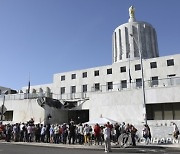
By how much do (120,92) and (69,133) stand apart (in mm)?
11964

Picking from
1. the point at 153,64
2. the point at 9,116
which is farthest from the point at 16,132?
the point at 153,64

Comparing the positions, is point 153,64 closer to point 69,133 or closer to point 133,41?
point 133,41

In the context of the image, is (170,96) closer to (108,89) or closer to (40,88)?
(108,89)

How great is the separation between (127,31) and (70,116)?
20.9 metres

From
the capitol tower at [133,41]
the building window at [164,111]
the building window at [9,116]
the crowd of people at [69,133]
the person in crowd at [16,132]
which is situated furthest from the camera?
the capitol tower at [133,41]

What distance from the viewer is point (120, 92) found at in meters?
31.2

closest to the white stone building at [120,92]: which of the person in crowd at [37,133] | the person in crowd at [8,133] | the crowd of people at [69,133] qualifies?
the crowd of people at [69,133]

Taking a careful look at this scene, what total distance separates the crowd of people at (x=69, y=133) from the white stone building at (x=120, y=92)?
3474mm

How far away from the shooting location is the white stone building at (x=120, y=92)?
95.1 feet

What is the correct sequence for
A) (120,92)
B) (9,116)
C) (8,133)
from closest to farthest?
(8,133) < (120,92) < (9,116)

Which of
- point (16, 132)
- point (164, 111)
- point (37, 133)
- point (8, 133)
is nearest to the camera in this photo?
point (37, 133)

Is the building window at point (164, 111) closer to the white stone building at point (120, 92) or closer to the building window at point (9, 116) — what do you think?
the white stone building at point (120, 92)

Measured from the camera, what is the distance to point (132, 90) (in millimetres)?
30438

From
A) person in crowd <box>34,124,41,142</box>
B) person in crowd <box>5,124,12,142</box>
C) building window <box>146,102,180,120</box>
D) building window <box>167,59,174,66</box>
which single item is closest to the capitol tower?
building window <box>167,59,174,66</box>
